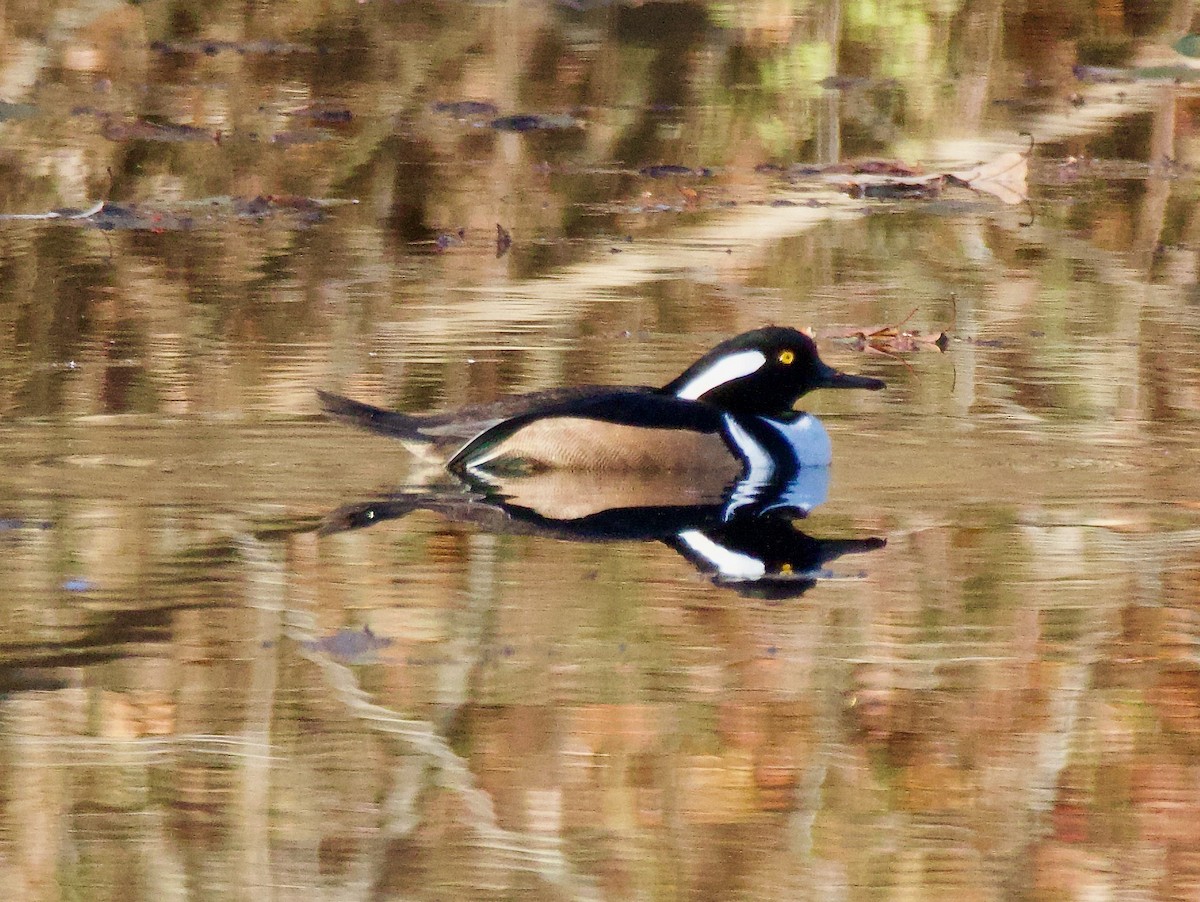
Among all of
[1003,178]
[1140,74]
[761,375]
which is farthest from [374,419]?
[1140,74]

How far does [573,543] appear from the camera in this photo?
753 centimetres

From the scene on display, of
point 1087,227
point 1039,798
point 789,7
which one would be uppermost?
point 789,7

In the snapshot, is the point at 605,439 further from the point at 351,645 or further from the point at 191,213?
the point at 191,213

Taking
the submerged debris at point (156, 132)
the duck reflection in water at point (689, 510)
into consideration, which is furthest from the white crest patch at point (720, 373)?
the submerged debris at point (156, 132)

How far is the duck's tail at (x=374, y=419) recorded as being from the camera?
8406 millimetres

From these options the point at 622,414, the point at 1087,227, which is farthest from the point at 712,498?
the point at 1087,227

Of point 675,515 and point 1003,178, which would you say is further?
point 1003,178

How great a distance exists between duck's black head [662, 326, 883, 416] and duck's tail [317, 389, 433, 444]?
1.07 metres

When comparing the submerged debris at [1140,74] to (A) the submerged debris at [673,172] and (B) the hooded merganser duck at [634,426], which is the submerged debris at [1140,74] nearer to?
(A) the submerged debris at [673,172]

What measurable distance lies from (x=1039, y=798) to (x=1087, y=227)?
7.97 meters

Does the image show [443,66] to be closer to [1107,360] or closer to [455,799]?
[1107,360]

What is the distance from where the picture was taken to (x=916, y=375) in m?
9.76

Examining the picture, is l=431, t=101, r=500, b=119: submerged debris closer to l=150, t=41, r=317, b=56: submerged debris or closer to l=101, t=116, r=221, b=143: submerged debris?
l=101, t=116, r=221, b=143: submerged debris

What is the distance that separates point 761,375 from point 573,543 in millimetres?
1792
